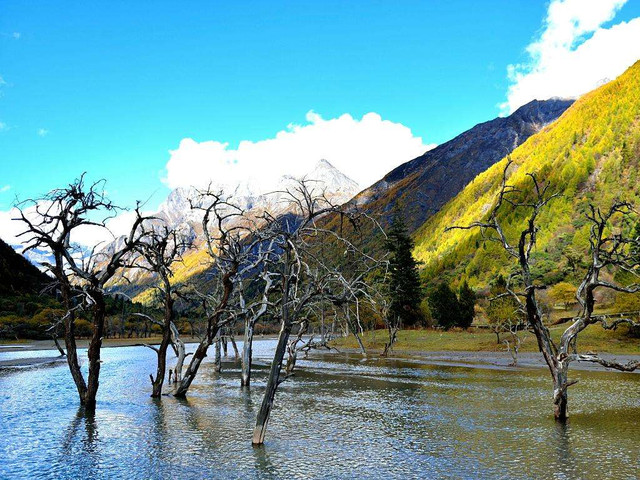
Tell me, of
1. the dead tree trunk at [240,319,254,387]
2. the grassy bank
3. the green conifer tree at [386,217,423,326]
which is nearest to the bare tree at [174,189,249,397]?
the dead tree trunk at [240,319,254,387]

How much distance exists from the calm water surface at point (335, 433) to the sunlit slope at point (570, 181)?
259ft

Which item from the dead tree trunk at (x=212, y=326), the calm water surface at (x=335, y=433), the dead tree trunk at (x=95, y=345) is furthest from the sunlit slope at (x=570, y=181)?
the dead tree trunk at (x=95, y=345)

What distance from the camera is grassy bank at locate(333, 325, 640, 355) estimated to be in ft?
171

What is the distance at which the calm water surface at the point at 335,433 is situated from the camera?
1582 cm

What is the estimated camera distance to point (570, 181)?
140m

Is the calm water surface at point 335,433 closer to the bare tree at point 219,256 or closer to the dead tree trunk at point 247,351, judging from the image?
the dead tree trunk at point 247,351

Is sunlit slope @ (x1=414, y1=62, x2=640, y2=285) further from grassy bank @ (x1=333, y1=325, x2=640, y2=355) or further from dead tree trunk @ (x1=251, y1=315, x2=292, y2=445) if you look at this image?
dead tree trunk @ (x1=251, y1=315, x2=292, y2=445)

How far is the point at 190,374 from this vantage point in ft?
95.5

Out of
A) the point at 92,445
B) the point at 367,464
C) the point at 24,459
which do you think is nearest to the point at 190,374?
the point at 92,445

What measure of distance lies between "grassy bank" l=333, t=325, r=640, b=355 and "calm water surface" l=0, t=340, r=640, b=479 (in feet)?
53.8

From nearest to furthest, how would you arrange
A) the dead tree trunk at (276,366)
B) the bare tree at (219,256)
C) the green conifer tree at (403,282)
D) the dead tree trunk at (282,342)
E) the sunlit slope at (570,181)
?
the dead tree trunk at (282,342)
the dead tree trunk at (276,366)
the bare tree at (219,256)
the green conifer tree at (403,282)
the sunlit slope at (570,181)

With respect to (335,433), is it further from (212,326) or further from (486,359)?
(486,359)

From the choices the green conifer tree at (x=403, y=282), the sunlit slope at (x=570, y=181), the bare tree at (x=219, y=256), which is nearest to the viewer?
the bare tree at (x=219, y=256)

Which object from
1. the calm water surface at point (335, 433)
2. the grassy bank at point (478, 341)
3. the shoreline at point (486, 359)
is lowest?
the shoreline at point (486, 359)
